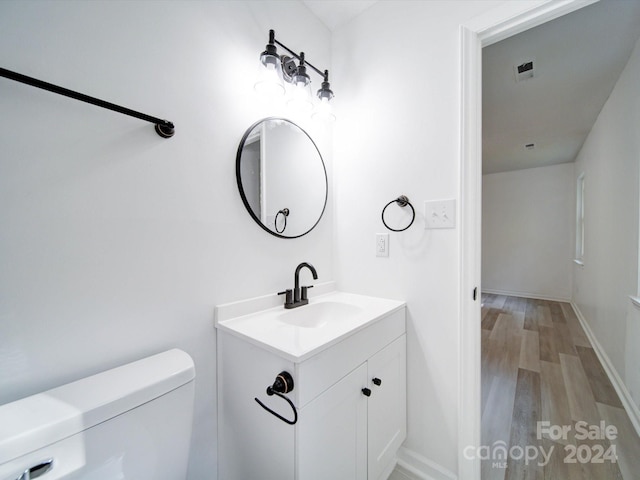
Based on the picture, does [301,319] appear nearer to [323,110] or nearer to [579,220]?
[323,110]

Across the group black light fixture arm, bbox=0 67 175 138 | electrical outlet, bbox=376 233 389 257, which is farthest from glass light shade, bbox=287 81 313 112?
electrical outlet, bbox=376 233 389 257

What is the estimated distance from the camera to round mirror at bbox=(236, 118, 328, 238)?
114 centimetres

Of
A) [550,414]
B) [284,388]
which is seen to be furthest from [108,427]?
[550,414]

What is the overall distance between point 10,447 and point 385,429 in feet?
3.86

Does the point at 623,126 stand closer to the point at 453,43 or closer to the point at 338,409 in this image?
the point at 453,43

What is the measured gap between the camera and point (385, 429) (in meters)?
1.12

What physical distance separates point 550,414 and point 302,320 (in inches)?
73.3

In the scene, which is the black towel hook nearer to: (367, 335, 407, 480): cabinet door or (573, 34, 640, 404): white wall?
(367, 335, 407, 480): cabinet door

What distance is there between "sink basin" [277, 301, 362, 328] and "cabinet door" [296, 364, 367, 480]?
32 centimetres

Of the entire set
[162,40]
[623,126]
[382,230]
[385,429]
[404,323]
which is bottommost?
[385,429]

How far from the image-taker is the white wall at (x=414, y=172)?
1.17 metres

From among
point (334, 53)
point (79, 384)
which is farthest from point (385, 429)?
point (334, 53)

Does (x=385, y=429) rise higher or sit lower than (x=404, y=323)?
lower

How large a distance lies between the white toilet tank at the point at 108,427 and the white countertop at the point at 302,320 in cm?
24
